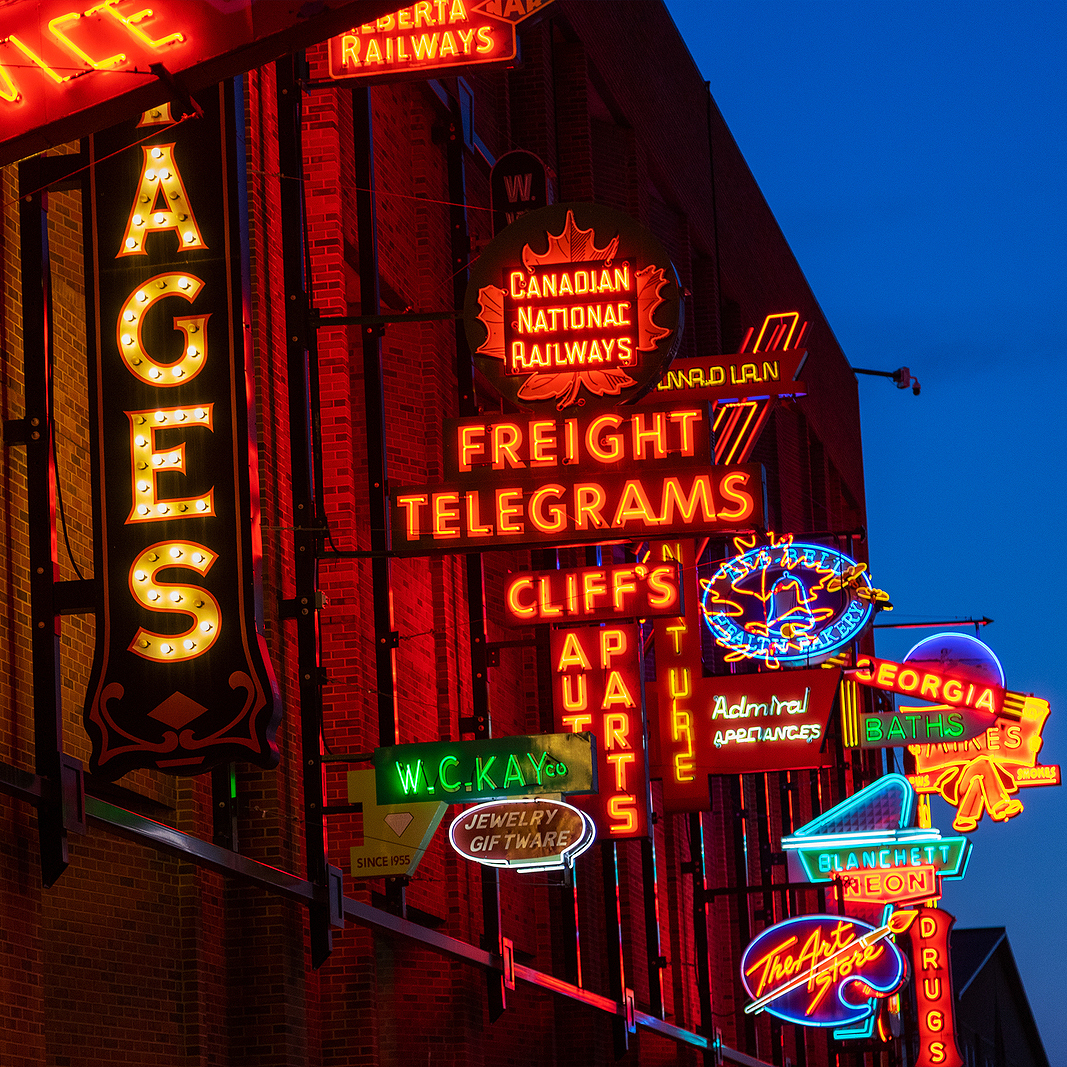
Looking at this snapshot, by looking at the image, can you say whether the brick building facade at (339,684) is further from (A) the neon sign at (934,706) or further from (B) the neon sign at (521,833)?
(A) the neon sign at (934,706)

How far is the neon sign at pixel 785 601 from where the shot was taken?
2720 centimetres

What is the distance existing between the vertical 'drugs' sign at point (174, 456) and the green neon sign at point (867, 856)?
739 inches

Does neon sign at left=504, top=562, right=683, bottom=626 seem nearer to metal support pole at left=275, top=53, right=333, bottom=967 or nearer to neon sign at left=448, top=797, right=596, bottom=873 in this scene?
neon sign at left=448, top=797, right=596, bottom=873

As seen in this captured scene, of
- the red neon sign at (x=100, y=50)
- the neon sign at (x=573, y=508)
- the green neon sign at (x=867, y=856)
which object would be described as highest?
the red neon sign at (x=100, y=50)

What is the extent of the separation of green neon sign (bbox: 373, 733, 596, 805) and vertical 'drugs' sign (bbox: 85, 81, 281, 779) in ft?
11.3

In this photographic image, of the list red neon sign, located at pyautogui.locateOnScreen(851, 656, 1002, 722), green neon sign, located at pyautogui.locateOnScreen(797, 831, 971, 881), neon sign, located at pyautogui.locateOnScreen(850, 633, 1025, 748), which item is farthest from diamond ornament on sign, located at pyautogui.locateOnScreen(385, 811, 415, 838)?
red neon sign, located at pyautogui.locateOnScreen(851, 656, 1002, 722)

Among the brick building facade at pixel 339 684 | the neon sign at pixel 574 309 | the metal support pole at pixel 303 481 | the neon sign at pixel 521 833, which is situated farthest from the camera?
the neon sign at pixel 574 309

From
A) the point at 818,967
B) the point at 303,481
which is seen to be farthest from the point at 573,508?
the point at 818,967

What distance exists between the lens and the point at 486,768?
14461 millimetres

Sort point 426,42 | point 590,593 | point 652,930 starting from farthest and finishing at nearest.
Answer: point 652,930, point 590,593, point 426,42

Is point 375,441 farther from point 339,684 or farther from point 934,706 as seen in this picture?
point 934,706

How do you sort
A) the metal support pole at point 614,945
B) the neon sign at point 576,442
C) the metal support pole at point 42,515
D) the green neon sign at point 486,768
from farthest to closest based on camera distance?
1. the metal support pole at point 614,945
2. the neon sign at point 576,442
3. the green neon sign at point 486,768
4. the metal support pole at point 42,515

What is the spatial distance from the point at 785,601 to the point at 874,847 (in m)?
4.32

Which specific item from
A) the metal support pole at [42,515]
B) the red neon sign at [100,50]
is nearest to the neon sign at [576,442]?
the metal support pole at [42,515]
